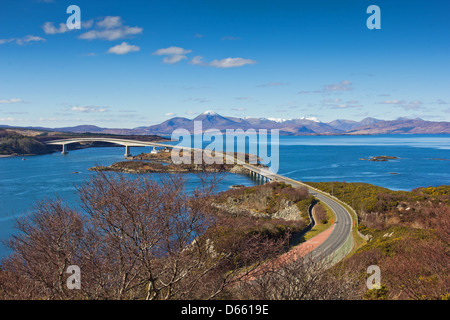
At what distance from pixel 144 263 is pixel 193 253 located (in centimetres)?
209

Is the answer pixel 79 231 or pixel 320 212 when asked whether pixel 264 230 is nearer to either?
pixel 320 212

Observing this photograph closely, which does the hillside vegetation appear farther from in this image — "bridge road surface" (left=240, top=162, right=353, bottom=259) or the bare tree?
the bare tree

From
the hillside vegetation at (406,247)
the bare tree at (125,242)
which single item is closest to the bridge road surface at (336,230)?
the hillside vegetation at (406,247)

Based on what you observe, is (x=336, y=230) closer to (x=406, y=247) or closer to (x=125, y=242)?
(x=406, y=247)

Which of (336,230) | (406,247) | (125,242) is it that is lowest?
(336,230)

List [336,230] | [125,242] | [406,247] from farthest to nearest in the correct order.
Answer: [336,230] < [406,247] < [125,242]

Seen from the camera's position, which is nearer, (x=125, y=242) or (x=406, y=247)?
(x=125, y=242)

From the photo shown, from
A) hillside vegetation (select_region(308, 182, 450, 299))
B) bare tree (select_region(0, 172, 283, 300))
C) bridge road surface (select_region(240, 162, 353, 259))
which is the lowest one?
bridge road surface (select_region(240, 162, 353, 259))

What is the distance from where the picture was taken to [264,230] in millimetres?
25859

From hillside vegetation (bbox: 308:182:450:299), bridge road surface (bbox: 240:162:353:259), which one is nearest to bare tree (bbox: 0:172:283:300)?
hillside vegetation (bbox: 308:182:450:299)

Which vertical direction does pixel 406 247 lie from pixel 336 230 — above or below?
above

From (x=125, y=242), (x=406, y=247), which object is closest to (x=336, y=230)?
(x=406, y=247)

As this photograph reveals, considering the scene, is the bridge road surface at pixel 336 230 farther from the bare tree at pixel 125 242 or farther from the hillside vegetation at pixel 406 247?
the bare tree at pixel 125 242
